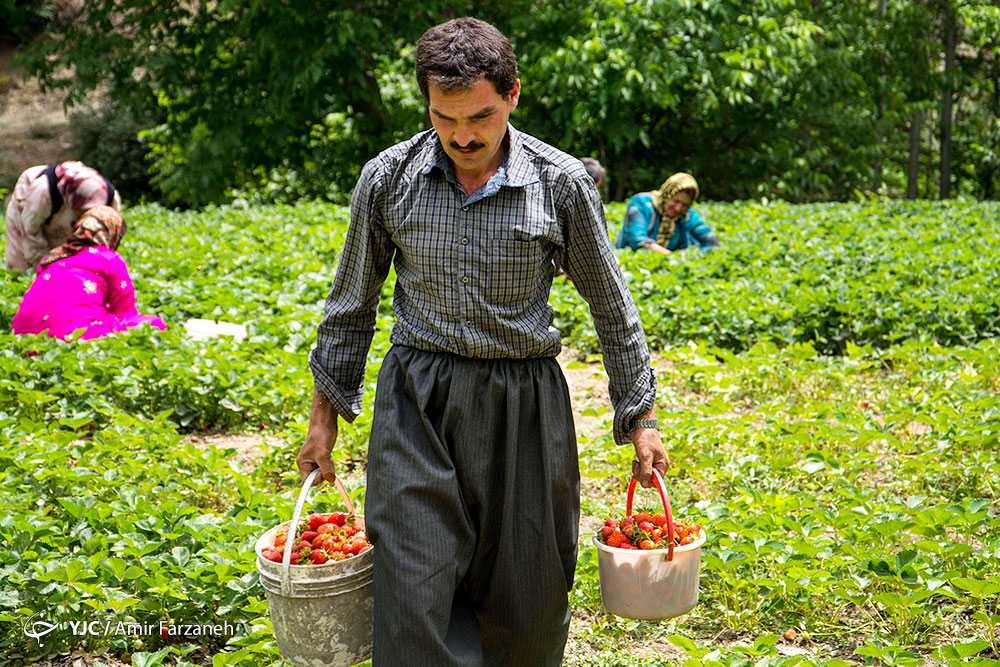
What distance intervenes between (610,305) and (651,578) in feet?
2.02

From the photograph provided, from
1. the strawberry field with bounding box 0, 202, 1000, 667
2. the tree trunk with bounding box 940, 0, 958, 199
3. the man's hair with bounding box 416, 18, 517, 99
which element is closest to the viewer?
Answer: the man's hair with bounding box 416, 18, 517, 99

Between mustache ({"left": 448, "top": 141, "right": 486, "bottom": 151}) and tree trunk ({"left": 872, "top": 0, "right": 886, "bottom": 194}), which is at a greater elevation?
tree trunk ({"left": 872, "top": 0, "right": 886, "bottom": 194})

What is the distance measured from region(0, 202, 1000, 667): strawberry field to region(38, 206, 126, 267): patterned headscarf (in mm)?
585

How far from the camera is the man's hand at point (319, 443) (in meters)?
2.38

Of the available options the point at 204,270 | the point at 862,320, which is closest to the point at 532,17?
the point at 204,270

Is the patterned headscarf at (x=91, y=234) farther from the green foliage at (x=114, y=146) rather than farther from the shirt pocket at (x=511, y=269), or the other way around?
the green foliage at (x=114, y=146)

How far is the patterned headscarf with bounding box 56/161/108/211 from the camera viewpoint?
19.4 feet

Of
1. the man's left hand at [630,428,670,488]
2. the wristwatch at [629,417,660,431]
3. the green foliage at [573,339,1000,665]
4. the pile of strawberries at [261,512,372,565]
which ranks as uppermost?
the wristwatch at [629,417,660,431]

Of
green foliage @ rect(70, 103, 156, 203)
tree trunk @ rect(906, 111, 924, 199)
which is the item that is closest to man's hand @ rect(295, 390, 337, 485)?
tree trunk @ rect(906, 111, 924, 199)

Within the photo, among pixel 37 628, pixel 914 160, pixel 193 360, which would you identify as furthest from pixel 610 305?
pixel 914 160

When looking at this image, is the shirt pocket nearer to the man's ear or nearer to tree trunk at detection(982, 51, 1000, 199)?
the man's ear

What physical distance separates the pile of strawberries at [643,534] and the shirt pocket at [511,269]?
61 cm

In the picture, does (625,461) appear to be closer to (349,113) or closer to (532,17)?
(532,17)

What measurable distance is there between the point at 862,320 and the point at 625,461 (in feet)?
9.13
